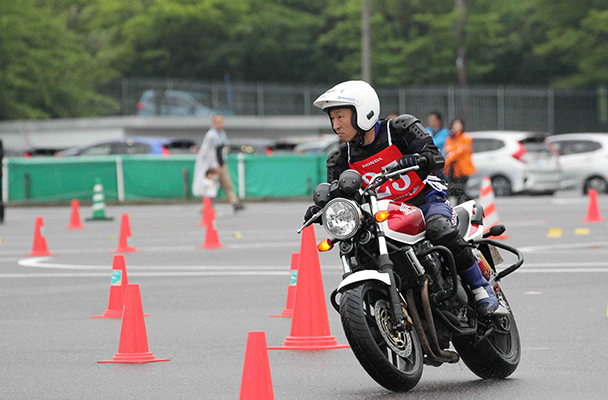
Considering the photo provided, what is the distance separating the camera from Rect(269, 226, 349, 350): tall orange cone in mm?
8211

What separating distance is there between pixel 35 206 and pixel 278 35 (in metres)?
26.8

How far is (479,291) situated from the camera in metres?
7.02

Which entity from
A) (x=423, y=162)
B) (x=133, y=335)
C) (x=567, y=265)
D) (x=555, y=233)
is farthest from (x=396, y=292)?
(x=555, y=233)

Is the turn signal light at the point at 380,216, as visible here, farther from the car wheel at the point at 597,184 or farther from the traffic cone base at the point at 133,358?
the car wheel at the point at 597,184

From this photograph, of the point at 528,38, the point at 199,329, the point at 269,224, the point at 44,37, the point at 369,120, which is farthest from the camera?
the point at 528,38

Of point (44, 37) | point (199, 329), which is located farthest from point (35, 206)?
point (199, 329)

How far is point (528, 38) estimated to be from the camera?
55.1 metres

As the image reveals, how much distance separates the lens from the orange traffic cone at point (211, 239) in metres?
16.6

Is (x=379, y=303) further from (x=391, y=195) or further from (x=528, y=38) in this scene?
(x=528, y=38)

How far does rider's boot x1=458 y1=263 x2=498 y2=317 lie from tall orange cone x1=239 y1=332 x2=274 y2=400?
1.52m

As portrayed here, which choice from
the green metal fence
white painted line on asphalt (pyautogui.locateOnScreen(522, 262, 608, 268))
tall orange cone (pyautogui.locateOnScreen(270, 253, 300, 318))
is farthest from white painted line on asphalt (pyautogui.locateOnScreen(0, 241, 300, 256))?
the green metal fence

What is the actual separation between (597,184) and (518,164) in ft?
8.19

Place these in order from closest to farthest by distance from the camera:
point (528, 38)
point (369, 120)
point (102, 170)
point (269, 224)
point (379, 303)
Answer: point (379, 303) < point (369, 120) < point (269, 224) < point (102, 170) < point (528, 38)

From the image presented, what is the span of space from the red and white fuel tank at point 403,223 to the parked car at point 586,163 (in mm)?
24315
